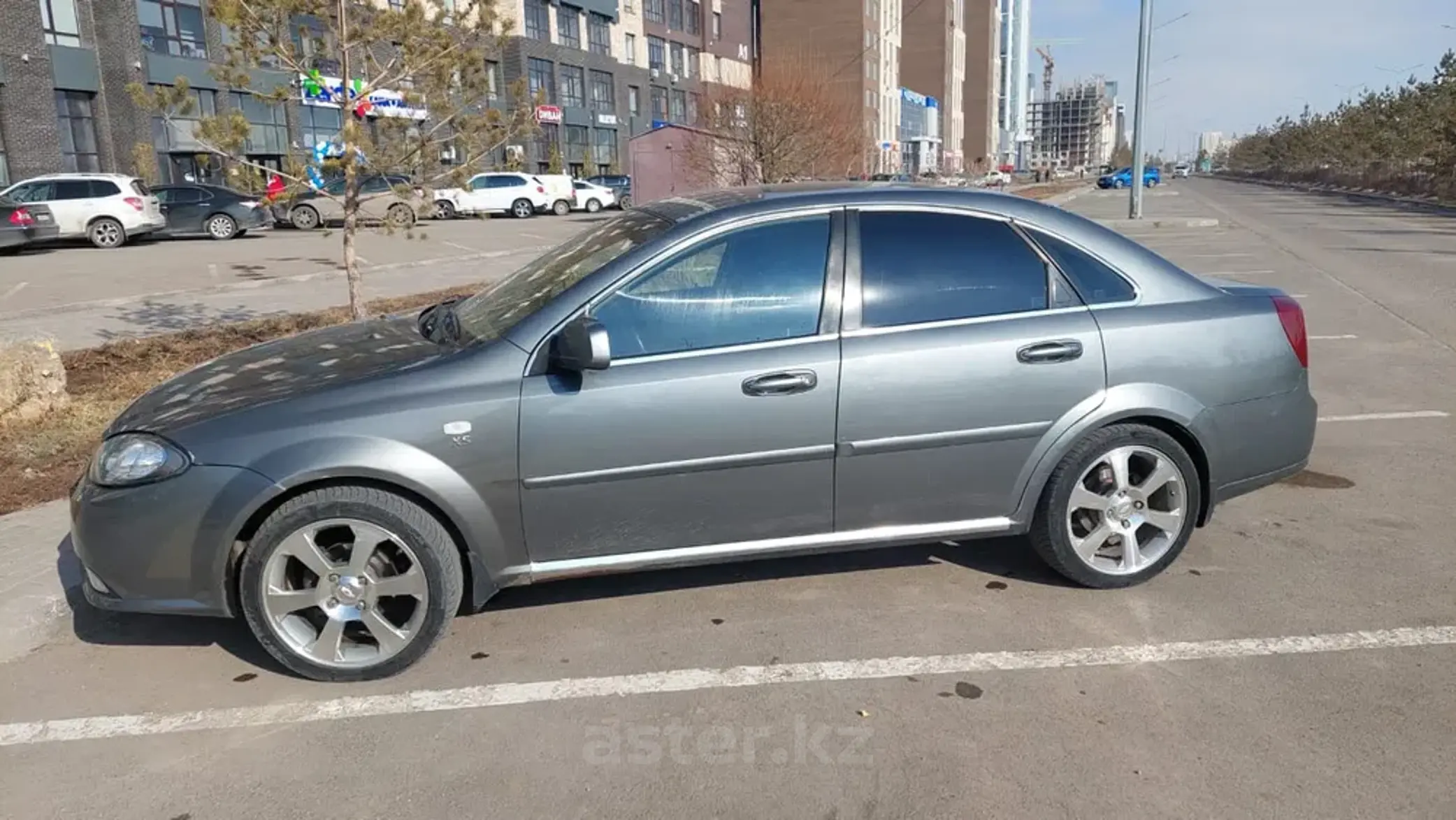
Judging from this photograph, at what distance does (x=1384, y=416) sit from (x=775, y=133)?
1465cm

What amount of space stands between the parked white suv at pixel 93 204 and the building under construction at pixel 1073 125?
164 meters

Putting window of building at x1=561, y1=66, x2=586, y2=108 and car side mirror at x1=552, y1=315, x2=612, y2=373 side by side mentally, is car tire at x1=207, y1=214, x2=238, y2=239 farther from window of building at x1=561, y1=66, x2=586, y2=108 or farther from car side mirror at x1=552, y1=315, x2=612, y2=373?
window of building at x1=561, y1=66, x2=586, y2=108

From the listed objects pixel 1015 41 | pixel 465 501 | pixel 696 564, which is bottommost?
pixel 696 564

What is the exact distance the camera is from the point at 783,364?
3621mm

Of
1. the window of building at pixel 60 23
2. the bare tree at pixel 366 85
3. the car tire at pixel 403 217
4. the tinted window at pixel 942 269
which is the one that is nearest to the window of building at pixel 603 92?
the window of building at pixel 60 23

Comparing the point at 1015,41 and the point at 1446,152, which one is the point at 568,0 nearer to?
the point at 1446,152

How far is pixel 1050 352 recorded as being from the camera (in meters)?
3.84

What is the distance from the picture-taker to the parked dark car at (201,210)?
78.1 ft

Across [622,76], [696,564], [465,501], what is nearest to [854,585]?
[696,564]

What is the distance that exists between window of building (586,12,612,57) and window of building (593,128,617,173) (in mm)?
4631

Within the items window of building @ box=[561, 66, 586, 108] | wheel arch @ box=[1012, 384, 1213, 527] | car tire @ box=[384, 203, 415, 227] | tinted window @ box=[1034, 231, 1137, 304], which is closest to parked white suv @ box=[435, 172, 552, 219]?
window of building @ box=[561, 66, 586, 108]

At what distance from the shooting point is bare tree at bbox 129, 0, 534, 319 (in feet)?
24.6

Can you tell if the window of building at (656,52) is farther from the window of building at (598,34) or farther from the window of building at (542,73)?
the window of building at (542,73)

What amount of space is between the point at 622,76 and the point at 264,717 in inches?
2418
